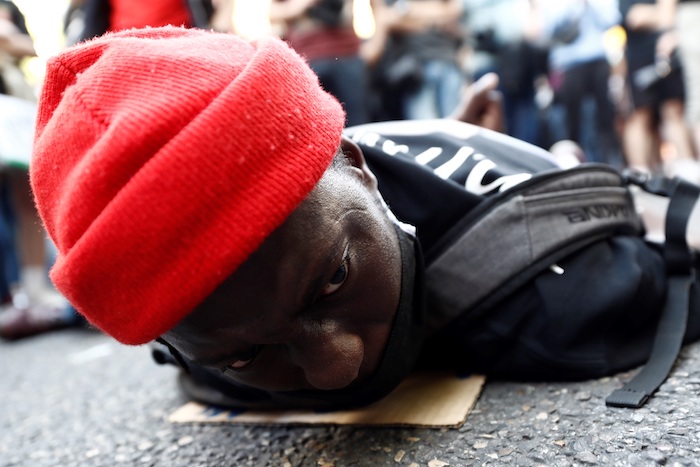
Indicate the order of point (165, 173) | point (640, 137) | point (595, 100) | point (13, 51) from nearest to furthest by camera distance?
point (165, 173), point (13, 51), point (595, 100), point (640, 137)

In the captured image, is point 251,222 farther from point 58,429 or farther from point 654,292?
point 58,429

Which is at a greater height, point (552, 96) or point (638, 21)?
point (638, 21)

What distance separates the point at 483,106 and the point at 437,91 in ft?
4.77

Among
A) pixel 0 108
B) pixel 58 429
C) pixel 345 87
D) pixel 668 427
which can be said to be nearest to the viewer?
pixel 668 427

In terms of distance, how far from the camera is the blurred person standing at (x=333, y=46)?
264 cm

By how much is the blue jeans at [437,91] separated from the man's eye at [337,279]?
279 centimetres

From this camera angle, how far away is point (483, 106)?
2.14 meters

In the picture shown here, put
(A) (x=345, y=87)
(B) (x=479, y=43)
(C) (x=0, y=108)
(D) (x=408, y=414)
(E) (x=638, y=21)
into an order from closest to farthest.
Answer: (D) (x=408, y=414)
(C) (x=0, y=108)
(A) (x=345, y=87)
(E) (x=638, y=21)
(B) (x=479, y=43)

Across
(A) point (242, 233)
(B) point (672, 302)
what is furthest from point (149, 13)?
(B) point (672, 302)

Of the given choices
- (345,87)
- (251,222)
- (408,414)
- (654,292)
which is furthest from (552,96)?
(251,222)

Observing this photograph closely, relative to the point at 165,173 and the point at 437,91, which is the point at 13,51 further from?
the point at 165,173

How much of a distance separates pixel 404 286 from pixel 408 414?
253 mm

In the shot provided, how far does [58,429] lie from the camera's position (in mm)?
1381

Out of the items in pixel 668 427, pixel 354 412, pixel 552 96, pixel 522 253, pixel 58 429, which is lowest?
pixel 552 96
